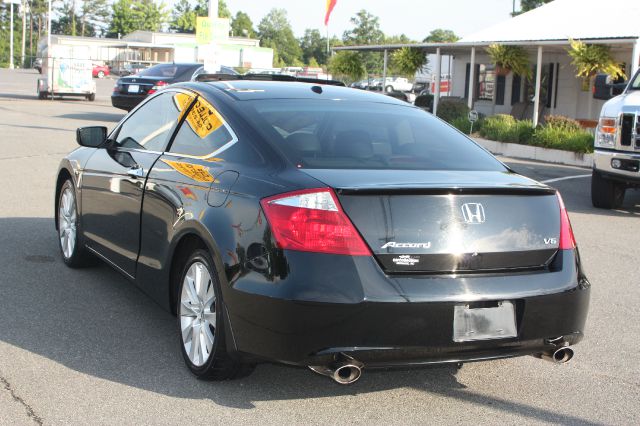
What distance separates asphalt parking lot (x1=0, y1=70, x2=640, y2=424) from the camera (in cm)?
431

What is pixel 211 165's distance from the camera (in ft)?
16.0

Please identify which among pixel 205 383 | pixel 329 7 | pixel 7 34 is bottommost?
pixel 205 383

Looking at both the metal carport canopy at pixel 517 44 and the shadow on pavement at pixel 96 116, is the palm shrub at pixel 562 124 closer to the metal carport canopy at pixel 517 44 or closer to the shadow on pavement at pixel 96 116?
the metal carport canopy at pixel 517 44

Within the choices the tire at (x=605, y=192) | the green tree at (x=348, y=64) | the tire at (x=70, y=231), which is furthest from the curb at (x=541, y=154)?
the tire at (x=70, y=231)

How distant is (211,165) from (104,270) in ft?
8.83

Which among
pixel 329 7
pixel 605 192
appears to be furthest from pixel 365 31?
pixel 605 192

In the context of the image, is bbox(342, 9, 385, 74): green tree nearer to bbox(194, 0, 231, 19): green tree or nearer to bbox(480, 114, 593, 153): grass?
bbox(194, 0, 231, 19): green tree

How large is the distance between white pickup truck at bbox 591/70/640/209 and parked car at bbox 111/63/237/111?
13381 mm

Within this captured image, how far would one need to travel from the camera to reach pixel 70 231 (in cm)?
717

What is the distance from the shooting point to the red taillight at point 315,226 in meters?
4.04

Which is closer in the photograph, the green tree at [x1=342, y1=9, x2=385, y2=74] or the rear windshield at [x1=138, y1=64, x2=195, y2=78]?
the rear windshield at [x1=138, y1=64, x2=195, y2=78]

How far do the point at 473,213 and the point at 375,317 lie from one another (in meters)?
0.72

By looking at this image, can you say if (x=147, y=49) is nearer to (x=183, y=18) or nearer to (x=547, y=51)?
(x=183, y=18)

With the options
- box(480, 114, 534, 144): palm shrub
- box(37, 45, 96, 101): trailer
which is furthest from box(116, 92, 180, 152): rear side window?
box(37, 45, 96, 101): trailer
